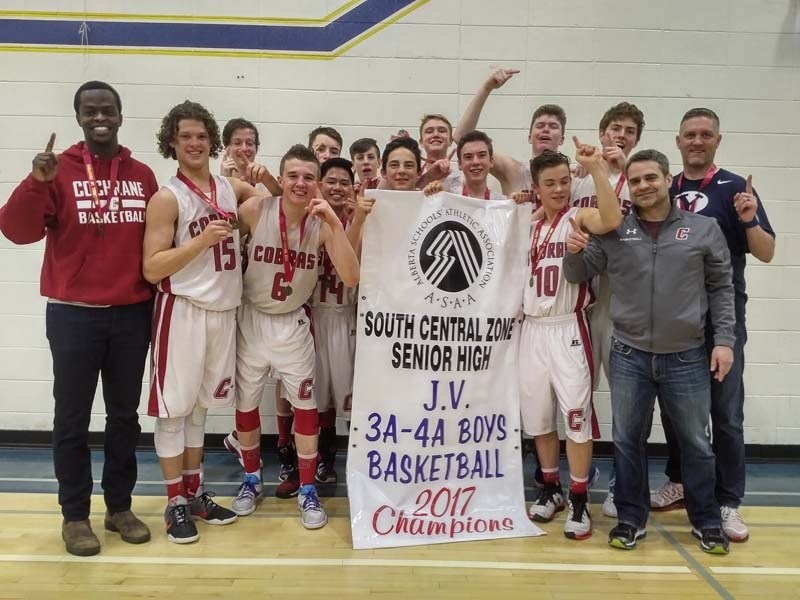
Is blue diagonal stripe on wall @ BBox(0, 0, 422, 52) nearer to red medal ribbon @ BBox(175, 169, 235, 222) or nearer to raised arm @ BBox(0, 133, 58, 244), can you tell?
red medal ribbon @ BBox(175, 169, 235, 222)

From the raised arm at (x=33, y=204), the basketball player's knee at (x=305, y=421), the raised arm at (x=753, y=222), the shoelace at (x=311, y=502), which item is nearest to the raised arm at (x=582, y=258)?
the raised arm at (x=753, y=222)

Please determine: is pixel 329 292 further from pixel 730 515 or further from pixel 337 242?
pixel 730 515

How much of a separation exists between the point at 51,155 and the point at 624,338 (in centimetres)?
269

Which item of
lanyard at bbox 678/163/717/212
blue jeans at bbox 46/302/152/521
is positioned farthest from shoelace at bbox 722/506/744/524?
blue jeans at bbox 46/302/152/521

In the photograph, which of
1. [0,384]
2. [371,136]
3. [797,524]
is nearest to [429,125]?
[371,136]

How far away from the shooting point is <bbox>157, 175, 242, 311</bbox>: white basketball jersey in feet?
10.0

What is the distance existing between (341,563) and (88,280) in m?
1.72

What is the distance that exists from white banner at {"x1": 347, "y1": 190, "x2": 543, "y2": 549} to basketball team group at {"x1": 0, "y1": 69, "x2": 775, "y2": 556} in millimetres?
161

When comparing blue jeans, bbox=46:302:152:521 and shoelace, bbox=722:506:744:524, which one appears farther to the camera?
shoelace, bbox=722:506:744:524

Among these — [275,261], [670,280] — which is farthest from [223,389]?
[670,280]

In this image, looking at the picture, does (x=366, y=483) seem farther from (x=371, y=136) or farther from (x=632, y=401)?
(x=371, y=136)

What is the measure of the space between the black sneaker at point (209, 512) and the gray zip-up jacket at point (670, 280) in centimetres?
223

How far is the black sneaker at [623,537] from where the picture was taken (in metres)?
3.04

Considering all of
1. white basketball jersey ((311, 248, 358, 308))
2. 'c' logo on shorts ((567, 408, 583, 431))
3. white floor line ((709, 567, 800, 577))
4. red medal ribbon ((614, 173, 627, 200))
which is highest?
red medal ribbon ((614, 173, 627, 200))
